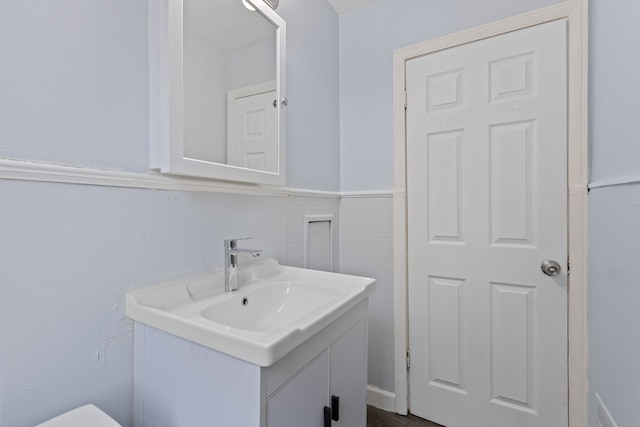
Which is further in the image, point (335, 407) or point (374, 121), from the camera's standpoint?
point (374, 121)

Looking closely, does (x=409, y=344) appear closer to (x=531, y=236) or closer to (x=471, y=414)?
(x=471, y=414)

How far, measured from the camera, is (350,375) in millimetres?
972

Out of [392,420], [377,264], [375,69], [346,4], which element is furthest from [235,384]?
[346,4]

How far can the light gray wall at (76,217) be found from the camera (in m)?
0.62

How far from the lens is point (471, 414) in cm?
149

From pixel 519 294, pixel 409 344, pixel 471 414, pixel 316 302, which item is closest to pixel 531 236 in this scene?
pixel 519 294

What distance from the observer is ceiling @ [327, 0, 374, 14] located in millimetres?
1759

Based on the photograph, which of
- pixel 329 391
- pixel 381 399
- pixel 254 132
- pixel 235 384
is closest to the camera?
pixel 235 384

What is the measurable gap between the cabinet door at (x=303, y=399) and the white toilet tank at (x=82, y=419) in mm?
315

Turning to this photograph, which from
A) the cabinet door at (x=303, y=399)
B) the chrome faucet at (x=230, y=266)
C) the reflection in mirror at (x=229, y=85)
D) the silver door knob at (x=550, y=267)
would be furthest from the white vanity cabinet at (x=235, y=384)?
the silver door knob at (x=550, y=267)

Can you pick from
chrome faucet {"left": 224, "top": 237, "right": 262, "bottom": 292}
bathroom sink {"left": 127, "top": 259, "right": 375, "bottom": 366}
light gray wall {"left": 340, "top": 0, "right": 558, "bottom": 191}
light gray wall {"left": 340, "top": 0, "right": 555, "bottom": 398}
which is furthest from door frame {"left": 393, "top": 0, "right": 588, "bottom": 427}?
chrome faucet {"left": 224, "top": 237, "right": 262, "bottom": 292}

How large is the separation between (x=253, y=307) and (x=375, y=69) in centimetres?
151

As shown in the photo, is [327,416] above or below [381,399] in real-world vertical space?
above

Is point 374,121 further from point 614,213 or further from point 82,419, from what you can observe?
point 82,419
